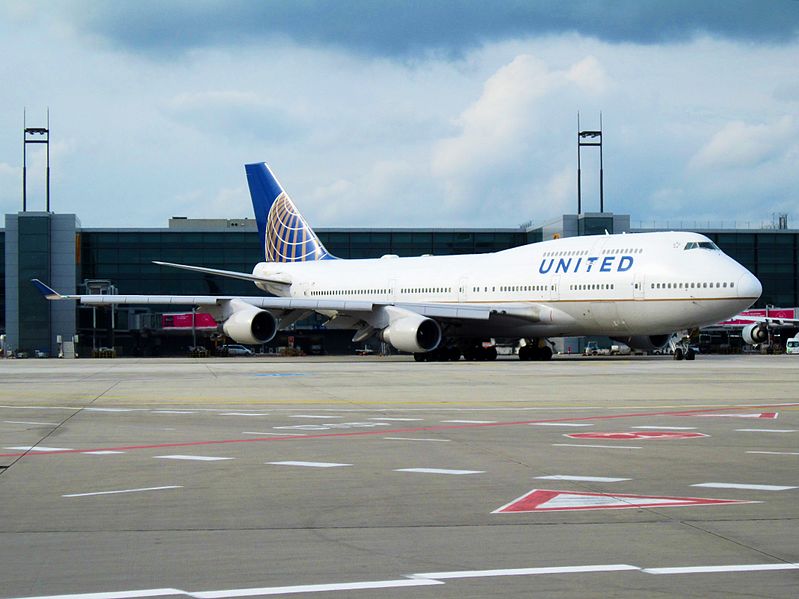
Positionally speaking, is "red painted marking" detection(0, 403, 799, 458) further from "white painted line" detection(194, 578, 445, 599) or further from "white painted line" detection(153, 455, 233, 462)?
"white painted line" detection(194, 578, 445, 599)

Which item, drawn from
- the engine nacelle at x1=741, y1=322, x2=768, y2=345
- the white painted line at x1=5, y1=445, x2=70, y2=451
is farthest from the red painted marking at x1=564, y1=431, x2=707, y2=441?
the engine nacelle at x1=741, y1=322, x2=768, y2=345

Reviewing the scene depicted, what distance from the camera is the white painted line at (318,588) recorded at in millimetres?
6023

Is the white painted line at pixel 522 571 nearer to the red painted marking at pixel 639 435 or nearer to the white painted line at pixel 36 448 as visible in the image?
the red painted marking at pixel 639 435

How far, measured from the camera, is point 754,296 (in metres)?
40.3

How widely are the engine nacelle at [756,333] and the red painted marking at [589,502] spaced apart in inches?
2453

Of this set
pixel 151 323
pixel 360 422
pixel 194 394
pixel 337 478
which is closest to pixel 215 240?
pixel 151 323

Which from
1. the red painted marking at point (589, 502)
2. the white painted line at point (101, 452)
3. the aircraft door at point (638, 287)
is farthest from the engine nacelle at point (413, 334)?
the red painted marking at point (589, 502)

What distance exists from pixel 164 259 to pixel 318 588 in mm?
83302

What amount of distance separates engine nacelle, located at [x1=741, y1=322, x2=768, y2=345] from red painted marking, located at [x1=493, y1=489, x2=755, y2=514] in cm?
6229

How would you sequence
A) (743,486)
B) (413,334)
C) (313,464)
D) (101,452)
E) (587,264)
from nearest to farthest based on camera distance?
(743,486) < (313,464) < (101,452) < (587,264) < (413,334)

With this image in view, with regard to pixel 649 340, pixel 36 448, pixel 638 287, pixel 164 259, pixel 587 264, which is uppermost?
pixel 164 259

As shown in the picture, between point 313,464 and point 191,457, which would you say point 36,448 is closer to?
point 191,457

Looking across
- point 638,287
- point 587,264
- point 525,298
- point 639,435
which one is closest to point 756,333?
point 525,298

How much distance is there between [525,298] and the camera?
46.3 metres
